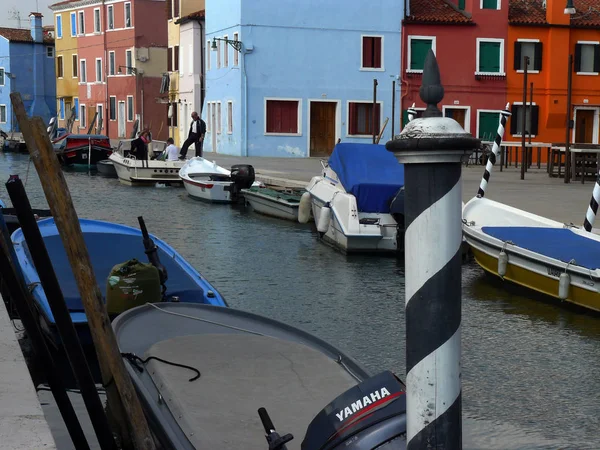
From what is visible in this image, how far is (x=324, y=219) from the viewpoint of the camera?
16188mm

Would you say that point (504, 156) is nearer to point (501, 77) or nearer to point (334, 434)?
point (501, 77)

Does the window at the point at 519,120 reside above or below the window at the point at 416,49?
below

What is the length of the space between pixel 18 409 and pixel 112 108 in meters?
58.3

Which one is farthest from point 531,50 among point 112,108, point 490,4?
point 112,108

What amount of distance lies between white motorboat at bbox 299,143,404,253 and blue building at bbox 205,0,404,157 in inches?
917

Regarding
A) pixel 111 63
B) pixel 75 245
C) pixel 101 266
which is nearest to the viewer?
pixel 75 245

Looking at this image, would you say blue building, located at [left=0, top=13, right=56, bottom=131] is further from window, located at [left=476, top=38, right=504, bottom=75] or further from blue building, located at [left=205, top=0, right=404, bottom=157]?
window, located at [left=476, top=38, right=504, bottom=75]

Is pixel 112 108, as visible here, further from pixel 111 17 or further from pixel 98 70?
pixel 111 17

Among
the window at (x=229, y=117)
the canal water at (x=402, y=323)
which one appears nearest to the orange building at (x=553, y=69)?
the window at (x=229, y=117)

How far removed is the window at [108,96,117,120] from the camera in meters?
61.4

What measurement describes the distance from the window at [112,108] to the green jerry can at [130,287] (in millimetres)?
54840

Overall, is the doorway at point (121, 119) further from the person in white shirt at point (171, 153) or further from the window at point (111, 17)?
the person in white shirt at point (171, 153)

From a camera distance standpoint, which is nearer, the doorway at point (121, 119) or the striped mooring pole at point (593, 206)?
the striped mooring pole at point (593, 206)

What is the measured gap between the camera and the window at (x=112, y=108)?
6142 centimetres
